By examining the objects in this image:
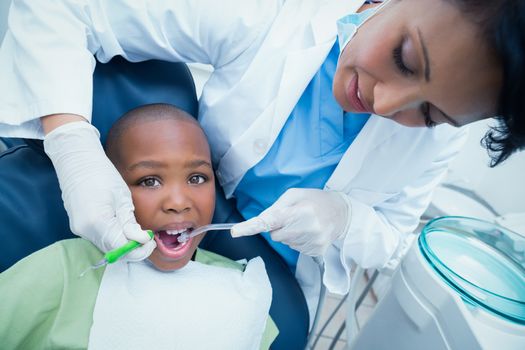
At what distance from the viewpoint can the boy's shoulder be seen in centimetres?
106

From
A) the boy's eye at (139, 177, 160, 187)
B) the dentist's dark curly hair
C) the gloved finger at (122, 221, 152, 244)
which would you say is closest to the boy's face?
the boy's eye at (139, 177, 160, 187)

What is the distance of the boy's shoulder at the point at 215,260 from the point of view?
1.06m

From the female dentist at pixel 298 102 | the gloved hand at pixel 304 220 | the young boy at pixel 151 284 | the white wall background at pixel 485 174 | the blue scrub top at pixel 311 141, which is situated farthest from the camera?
the white wall background at pixel 485 174

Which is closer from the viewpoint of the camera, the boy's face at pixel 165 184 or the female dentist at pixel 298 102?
the female dentist at pixel 298 102

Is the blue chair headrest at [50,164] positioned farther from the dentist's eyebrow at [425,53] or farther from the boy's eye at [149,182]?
the dentist's eyebrow at [425,53]

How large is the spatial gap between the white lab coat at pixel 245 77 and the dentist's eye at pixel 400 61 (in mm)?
290

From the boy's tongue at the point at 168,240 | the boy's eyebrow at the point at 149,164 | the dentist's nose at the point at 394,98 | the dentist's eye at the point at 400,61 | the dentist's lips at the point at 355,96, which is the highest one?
the dentist's eye at the point at 400,61

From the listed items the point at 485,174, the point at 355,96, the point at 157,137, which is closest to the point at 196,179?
the point at 157,137

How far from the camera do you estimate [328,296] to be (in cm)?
214

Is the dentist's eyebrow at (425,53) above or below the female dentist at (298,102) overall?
above

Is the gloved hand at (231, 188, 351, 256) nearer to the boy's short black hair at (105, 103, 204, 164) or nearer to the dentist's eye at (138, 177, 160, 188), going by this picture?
the dentist's eye at (138, 177, 160, 188)

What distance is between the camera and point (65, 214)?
0.87 meters

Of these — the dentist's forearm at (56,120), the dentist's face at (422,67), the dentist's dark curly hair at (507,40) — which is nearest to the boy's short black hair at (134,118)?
the dentist's forearm at (56,120)

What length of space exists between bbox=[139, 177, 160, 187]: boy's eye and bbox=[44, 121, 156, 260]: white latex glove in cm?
9
